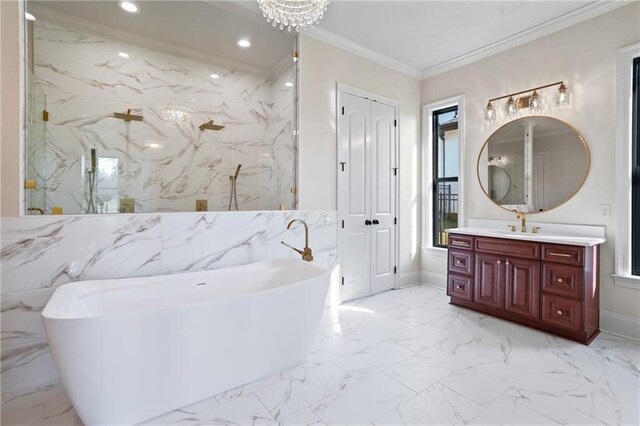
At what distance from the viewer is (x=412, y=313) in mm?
3295

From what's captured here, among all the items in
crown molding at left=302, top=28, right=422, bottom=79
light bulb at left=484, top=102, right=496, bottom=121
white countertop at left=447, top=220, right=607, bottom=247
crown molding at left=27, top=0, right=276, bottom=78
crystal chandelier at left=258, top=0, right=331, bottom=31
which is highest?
crown molding at left=302, top=28, right=422, bottom=79

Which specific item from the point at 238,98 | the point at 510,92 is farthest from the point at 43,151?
the point at 510,92

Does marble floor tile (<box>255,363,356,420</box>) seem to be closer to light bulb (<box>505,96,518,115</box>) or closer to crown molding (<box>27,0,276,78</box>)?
crown molding (<box>27,0,276,78</box>)

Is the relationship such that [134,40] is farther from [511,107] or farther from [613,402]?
[613,402]

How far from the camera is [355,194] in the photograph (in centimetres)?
372

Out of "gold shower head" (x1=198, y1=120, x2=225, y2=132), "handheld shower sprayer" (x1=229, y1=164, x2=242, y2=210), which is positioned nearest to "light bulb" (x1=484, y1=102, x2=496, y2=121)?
"handheld shower sprayer" (x1=229, y1=164, x2=242, y2=210)

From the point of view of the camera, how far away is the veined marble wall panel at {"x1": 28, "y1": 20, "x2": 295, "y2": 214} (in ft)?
8.27

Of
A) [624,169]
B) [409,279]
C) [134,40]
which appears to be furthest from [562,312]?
[134,40]

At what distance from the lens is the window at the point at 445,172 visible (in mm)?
4137

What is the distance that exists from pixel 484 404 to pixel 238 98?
11.3 ft

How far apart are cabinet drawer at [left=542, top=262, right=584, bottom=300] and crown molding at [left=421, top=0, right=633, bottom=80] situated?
2.36 metres

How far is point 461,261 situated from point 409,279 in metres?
1.07

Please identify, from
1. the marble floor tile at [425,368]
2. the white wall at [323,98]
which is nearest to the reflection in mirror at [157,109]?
the white wall at [323,98]

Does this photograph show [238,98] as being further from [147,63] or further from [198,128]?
[147,63]
